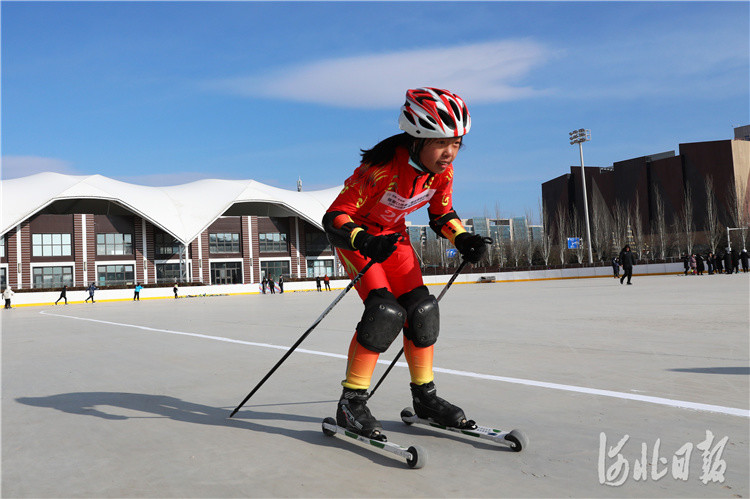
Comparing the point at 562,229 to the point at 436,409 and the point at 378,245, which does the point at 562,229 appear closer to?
the point at 436,409

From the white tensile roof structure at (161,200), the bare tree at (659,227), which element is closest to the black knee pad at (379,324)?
the white tensile roof structure at (161,200)

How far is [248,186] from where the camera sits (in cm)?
6825

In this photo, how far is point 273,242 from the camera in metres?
68.9

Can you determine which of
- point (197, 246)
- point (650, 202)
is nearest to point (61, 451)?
point (197, 246)

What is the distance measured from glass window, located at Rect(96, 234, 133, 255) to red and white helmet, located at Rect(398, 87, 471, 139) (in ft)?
206

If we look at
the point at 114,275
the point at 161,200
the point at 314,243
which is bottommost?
the point at 114,275

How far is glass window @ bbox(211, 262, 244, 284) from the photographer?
65500 mm

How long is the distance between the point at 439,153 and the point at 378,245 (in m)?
0.70

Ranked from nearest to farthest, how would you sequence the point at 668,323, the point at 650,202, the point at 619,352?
1. the point at 619,352
2. the point at 668,323
3. the point at 650,202

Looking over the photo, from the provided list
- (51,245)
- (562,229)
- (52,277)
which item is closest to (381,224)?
(52,277)

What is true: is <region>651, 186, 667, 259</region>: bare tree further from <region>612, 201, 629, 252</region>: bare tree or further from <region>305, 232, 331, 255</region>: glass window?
<region>305, 232, 331, 255</region>: glass window

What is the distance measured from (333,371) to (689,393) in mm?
2925

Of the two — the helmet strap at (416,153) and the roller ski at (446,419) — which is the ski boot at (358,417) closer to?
the roller ski at (446,419)

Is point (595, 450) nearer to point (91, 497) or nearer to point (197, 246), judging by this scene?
point (91, 497)
